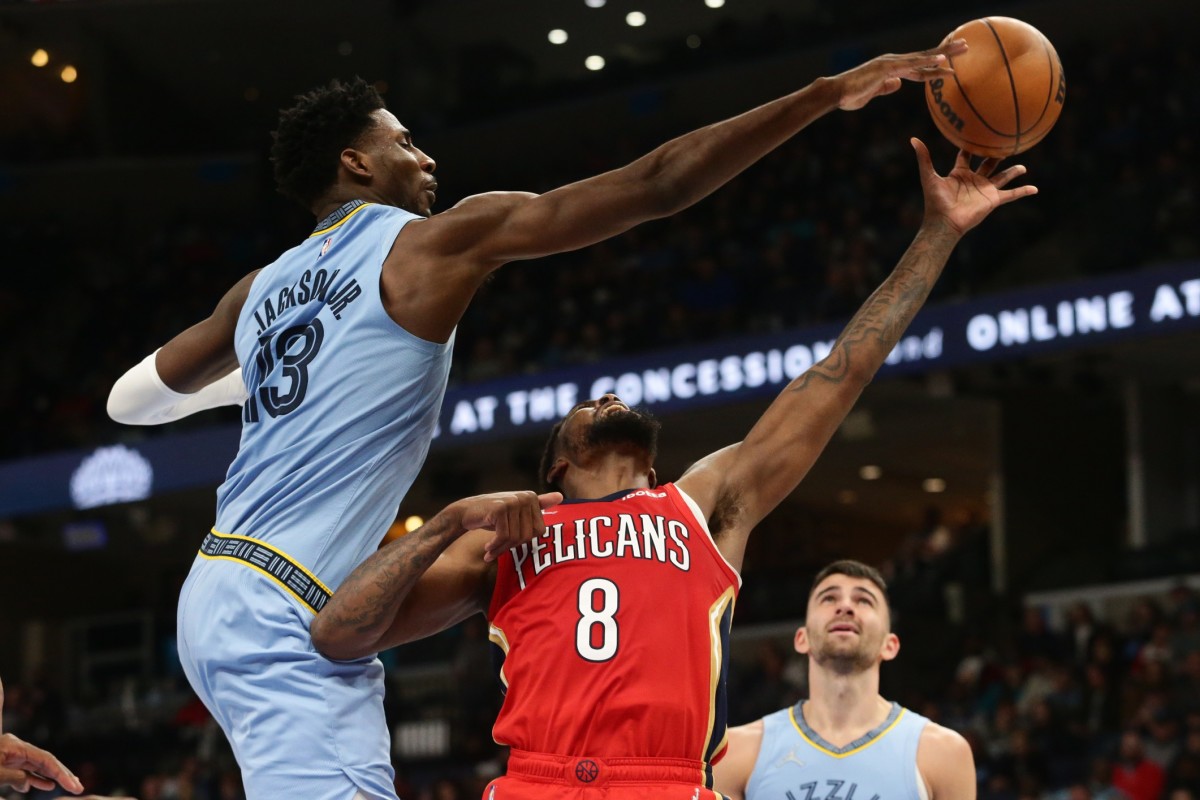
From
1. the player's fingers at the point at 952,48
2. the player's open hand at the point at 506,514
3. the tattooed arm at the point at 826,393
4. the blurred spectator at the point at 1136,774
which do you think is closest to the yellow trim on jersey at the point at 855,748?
the tattooed arm at the point at 826,393

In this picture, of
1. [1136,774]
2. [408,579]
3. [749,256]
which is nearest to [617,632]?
[408,579]

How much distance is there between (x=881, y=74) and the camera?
3420 mm

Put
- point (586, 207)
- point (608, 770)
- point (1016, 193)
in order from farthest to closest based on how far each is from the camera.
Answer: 1. point (1016, 193)
2. point (608, 770)
3. point (586, 207)

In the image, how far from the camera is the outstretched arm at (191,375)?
3.87 m

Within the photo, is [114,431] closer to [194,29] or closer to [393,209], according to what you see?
[194,29]

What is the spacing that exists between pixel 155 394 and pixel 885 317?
1759 mm

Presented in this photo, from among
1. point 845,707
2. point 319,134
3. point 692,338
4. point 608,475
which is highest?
point 692,338

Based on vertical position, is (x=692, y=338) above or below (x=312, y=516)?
above

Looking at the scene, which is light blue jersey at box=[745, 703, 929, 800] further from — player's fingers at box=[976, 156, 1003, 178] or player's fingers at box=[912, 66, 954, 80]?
player's fingers at box=[912, 66, 954, 80]

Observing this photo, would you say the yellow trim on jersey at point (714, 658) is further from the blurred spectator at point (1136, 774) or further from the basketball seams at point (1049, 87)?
the blurred spectator at point (1136, 774)

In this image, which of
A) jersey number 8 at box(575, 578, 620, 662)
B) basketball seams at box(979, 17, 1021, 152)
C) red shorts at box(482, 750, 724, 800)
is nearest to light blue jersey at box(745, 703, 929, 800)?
red shorts at box(482, 750, 724, 800)

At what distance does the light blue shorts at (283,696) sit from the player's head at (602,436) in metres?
0.78

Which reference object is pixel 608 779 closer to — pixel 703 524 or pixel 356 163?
pixel 703 524

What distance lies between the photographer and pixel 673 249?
1983 cm
